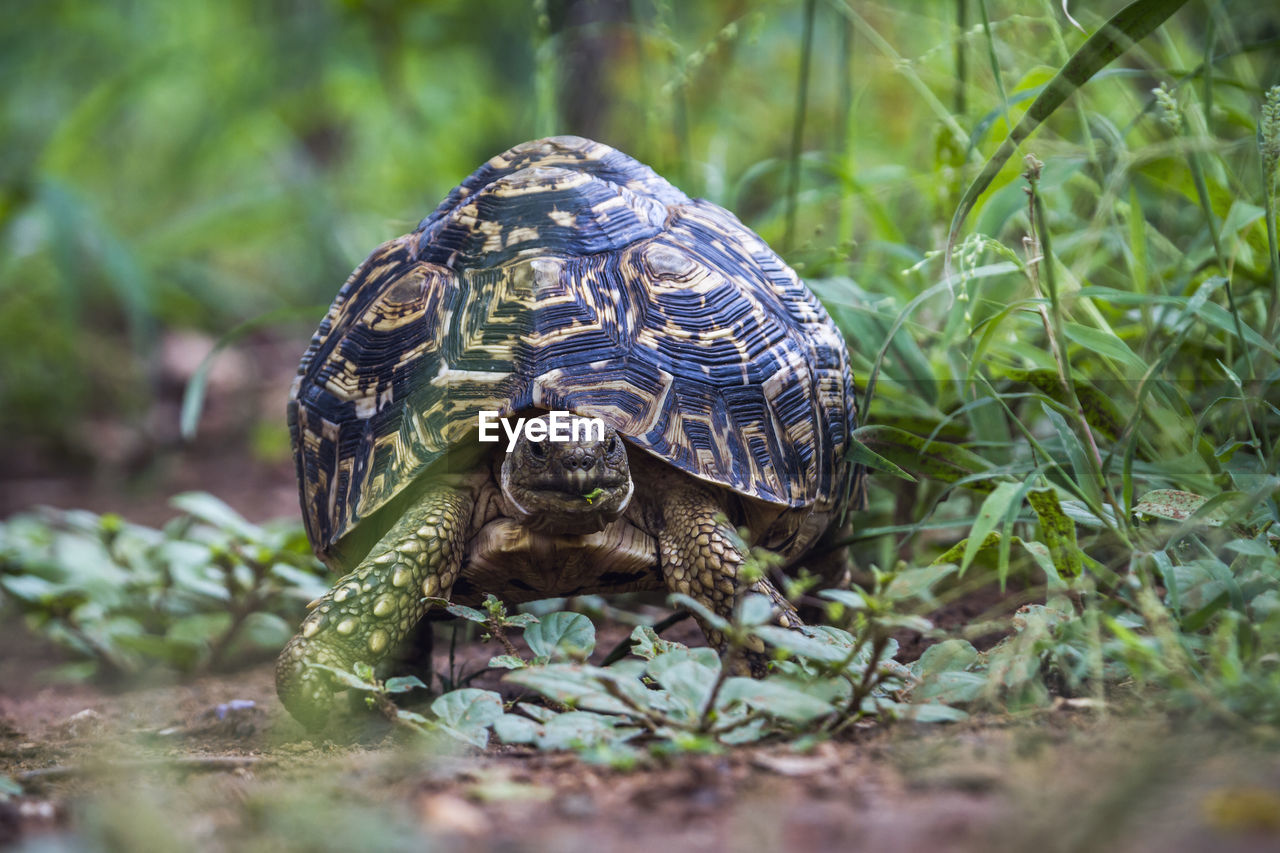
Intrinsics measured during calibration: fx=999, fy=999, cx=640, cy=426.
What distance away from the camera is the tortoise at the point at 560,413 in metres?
1.79

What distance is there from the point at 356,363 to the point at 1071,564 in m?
1.41

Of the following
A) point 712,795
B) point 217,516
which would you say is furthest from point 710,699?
point 217,516

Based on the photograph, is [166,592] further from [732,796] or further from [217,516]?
[732,796]

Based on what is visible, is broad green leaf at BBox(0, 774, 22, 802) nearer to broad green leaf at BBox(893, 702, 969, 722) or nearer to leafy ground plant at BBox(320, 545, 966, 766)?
leafy ground plant at BBox(320, 545, 966, 766)

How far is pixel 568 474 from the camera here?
174cm

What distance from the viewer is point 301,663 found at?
170 cm

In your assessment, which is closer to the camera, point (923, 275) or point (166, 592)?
point (923, 275)

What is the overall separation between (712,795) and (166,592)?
2.12 metres

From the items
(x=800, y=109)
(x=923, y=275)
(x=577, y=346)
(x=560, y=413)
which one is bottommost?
(x=560, y=413)

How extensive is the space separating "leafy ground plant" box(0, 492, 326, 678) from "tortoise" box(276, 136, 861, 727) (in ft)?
1.77

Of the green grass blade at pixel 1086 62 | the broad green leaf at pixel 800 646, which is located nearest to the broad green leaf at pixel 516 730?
the broad green leaf at pixel 800 646

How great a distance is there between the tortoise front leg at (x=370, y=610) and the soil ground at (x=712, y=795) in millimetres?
118

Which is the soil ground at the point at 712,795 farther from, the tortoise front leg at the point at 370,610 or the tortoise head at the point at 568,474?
the tortoise head at the point at 568,474

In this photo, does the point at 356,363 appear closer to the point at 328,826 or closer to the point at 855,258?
the point at 328,826
